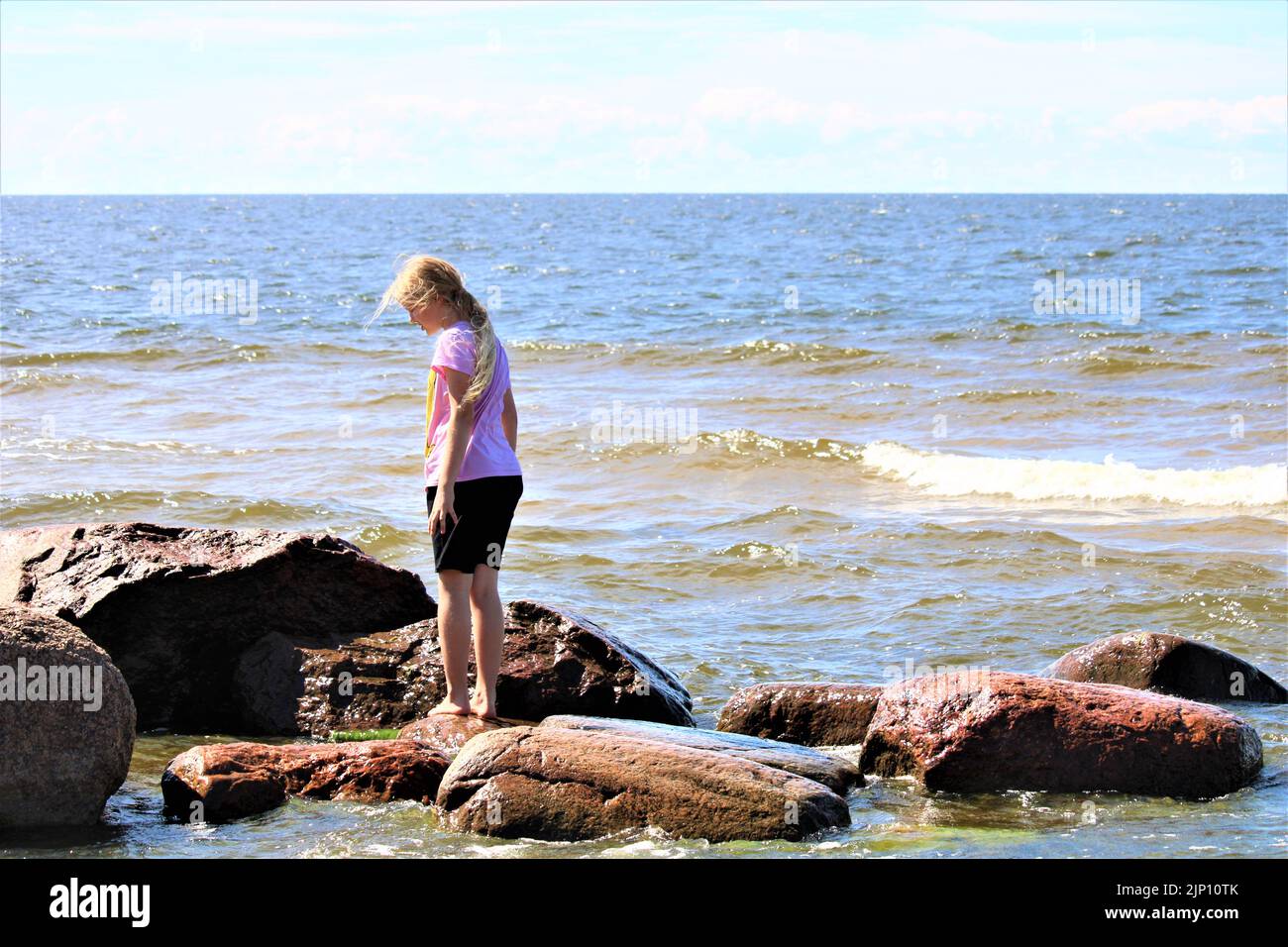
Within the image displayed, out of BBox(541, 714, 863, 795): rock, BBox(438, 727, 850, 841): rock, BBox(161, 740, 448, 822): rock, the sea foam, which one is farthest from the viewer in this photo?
the sea foam

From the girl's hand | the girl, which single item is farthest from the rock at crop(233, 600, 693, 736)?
the girl's hand

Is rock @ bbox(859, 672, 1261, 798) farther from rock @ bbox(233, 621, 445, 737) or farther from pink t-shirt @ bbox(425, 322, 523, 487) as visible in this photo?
rock @ bbox(233, 621, 445, 737)

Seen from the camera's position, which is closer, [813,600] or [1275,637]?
[1275,637]

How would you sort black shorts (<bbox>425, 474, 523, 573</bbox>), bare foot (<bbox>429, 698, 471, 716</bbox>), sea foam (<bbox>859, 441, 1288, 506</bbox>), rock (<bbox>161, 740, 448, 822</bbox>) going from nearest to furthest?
rock (<bbox>161, 740, 448, 822</bbox>) < black shorts (<bbox>425, 474, 523, 573</bbox>) < bare foot (<bbox>429, 698, 471, 716</bbox>) < sea foam (<bbox>859, 441, 1288, 506</bbox>)

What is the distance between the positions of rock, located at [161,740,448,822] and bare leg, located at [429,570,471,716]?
423 millimetres

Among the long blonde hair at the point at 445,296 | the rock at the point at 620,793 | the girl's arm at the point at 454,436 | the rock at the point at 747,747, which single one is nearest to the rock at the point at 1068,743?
the rock at the point at 747,747

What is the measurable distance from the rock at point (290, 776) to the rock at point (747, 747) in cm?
54

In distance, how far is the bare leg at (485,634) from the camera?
5902mm

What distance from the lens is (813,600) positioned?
938 centimetres

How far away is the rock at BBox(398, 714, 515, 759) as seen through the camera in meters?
5.94

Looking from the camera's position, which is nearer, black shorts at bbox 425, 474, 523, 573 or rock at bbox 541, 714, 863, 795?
rock at bbox 541, 714, 863, 795

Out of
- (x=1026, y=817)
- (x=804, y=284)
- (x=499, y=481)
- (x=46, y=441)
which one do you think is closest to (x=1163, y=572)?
(x=1026, y=817)
